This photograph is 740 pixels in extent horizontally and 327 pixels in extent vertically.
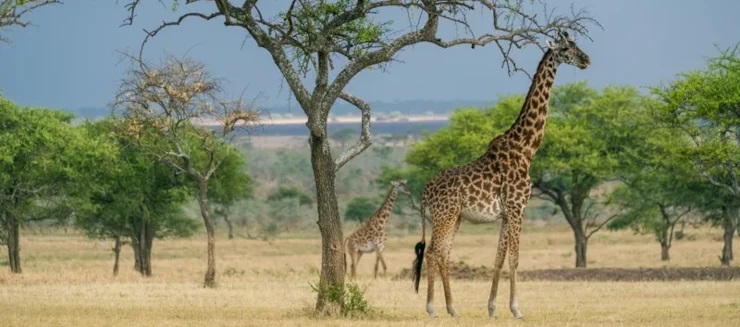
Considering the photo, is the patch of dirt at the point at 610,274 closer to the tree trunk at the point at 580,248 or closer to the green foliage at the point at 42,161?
the tree trunk at the point at 580,248

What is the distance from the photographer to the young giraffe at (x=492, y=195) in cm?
2317

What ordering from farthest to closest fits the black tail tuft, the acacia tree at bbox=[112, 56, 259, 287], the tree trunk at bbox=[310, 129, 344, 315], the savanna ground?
the acacia tree at bbox=[112, 56, 259, 287] < the black tail tuft < the tree trunk at bbox=[310, 129, 344, 315] < the savanna ground

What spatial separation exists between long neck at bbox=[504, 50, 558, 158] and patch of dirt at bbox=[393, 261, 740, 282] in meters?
16.2

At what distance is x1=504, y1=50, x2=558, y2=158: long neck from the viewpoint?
2359 centimetres

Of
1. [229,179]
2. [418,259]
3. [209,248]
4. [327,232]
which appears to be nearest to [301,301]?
[418,259]

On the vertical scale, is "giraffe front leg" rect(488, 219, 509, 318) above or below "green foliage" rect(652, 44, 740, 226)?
below

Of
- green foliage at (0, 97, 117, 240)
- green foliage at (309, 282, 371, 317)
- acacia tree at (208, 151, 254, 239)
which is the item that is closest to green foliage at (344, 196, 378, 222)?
acacia tree at (208, 151, 254, 239)

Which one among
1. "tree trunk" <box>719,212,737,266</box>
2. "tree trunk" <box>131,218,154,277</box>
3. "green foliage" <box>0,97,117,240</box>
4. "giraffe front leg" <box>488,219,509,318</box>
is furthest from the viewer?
"tree trunk" <box>719,212,737,266</box>

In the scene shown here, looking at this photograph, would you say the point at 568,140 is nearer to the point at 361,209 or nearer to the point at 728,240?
the point at 728,240

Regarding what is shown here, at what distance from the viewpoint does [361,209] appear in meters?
92.5

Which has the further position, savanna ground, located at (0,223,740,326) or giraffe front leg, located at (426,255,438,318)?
giraffe front leg, located at (426,255,438,318)

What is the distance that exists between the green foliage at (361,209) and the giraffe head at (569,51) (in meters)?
67.5

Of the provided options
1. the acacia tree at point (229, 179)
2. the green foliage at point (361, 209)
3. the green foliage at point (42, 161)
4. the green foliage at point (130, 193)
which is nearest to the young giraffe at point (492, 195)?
the green foliage at point (42, 161)

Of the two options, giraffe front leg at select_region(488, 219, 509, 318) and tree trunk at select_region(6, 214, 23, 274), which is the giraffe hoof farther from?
tree trunk at select_region(6, 214, 23, 274)
